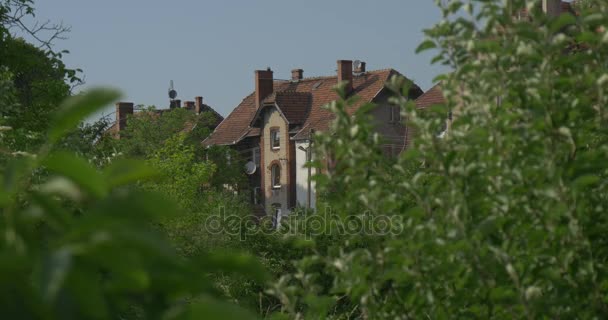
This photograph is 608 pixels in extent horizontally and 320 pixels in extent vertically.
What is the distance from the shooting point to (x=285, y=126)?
204ft

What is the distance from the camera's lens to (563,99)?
11.5ft

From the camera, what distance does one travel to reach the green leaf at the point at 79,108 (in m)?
0.94

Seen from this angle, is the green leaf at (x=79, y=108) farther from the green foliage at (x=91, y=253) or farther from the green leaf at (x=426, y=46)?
the green leaf at (x=426, y=46)

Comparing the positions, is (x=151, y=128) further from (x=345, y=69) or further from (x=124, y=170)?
(x=124, y=170)

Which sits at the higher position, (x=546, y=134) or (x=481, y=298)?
(x=546, y=134)

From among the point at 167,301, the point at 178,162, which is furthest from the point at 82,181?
the point at 178,162

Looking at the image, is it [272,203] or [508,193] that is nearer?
[508,193]

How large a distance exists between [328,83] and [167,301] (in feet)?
205

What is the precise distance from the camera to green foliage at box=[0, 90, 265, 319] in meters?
0.89

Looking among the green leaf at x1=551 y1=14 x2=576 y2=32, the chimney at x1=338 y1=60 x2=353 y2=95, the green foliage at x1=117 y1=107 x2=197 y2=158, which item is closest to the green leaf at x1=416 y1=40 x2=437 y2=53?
the green leaf at x1=551 y1=14 x2=576 y2=32

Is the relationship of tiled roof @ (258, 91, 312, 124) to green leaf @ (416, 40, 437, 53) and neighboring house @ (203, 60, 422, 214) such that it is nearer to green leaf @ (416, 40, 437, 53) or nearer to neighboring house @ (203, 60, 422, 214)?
neighboring house @ (203, 60, 422, 214)

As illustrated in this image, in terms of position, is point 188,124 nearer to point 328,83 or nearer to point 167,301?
point 328,83

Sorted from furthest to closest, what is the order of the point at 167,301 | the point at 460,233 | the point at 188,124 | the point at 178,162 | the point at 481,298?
the point at 188,124 < the point at 178,162 < the point at 481,298 < the point at 460,233 < the point at 167,301

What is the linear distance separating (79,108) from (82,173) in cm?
7
